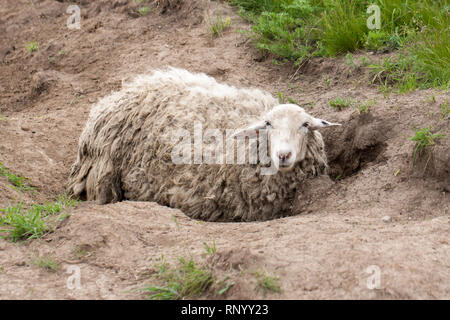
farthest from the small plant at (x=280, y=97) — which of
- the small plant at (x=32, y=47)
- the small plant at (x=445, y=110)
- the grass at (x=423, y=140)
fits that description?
the small plant at (x=32, y=47)

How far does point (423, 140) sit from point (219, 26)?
4.16 m

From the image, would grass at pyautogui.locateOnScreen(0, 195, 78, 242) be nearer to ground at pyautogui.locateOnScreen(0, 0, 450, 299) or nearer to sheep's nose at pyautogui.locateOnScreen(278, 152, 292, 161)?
ground at pyautogui.locateOnScreen(0, 0, 450, 299)

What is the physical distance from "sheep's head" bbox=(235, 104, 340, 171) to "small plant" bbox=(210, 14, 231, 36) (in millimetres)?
3441

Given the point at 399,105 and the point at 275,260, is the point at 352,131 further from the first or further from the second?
the point at 275,260

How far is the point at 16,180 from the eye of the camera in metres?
4.47

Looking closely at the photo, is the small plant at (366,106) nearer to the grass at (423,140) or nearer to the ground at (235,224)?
the ground at (235,224)

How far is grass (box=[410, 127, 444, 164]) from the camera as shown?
12.4 feet

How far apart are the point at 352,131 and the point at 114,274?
2791mm

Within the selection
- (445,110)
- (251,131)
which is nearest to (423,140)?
(445,110)

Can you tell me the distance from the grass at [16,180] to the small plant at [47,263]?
1.63m

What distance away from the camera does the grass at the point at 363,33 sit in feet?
16.6

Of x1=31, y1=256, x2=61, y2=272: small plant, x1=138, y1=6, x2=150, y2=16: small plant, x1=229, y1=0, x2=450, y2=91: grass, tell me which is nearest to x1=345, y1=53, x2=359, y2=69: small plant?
x1=229, y1=0, x2=450, y2=91: grass

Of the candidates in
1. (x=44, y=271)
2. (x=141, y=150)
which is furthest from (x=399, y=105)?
(x=44, y=271)

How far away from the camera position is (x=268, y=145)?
4.09 m
